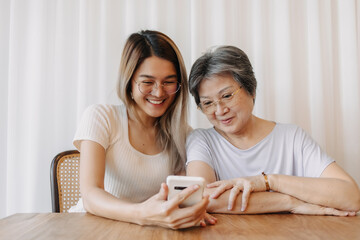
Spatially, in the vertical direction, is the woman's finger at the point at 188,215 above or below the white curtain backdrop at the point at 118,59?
below

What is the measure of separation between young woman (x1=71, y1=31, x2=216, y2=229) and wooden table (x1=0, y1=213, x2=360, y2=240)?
0.27 metres

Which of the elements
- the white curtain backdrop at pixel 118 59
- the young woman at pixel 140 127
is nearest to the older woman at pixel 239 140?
the young woman at pixel 140 127

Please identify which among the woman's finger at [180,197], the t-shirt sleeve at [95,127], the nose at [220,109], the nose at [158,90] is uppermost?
the nose at [158,90]

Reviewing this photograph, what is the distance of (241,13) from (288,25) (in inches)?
12.2

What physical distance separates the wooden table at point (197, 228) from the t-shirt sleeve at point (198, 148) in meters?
0.39

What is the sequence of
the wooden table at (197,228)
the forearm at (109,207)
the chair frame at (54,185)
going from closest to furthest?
1. the wooden table at (197,228)
2. the forearm at (109,207)
3. the chair frame at (54,185)

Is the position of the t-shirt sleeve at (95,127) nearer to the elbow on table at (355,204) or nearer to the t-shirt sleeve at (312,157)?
the t-shirt sleeve at (312,157)

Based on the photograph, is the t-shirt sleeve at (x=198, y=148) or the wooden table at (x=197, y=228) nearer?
the wooden table at (x=197, y=228)

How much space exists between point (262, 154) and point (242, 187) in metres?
0.37

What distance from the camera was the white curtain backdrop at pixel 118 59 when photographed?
1908 millimetres

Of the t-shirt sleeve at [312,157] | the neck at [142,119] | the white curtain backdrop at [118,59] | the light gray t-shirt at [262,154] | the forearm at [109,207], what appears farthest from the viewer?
the white curtain backdrop at [118,59]

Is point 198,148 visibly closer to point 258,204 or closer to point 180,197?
point 258,204

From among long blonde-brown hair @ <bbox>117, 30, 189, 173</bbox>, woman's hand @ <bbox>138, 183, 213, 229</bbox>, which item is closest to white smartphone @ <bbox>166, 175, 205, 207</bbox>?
woman's hand @ <bbox>138, 183, 213, 229</bbox>

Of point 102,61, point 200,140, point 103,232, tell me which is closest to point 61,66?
point 102,61
